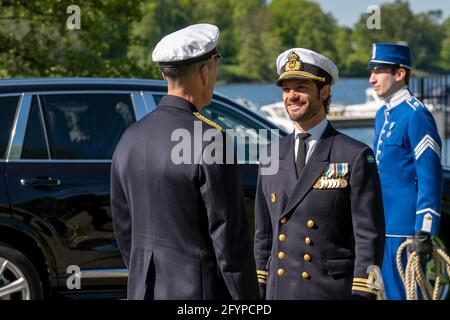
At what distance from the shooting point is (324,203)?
15.2ft

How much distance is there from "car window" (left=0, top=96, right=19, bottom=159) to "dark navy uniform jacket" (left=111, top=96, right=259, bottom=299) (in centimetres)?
337

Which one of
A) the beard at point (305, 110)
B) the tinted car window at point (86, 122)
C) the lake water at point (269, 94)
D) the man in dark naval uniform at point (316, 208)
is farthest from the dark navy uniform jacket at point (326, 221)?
the lake water at point (269, 94)

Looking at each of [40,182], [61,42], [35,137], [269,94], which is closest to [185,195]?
[40,182]

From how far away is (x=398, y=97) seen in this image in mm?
6410

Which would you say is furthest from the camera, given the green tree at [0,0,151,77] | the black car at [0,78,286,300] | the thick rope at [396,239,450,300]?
the green tree at [0,0,151,77]

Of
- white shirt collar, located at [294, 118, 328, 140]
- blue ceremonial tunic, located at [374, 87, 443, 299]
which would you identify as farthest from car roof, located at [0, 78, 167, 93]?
white shirt collar, located at [294, 118, 328, 140]

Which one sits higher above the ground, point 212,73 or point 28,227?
point 212,73

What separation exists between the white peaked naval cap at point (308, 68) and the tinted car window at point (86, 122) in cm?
284

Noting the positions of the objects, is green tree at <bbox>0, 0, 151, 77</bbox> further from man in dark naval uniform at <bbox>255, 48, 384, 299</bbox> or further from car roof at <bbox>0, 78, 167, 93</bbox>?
man in dark naval uniform at <bbox>255, 48, 384, 299</bbox>

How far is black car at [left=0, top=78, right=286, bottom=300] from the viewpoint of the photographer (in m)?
7.07

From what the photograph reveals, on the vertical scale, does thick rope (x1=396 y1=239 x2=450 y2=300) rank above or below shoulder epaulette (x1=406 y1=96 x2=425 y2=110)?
below
